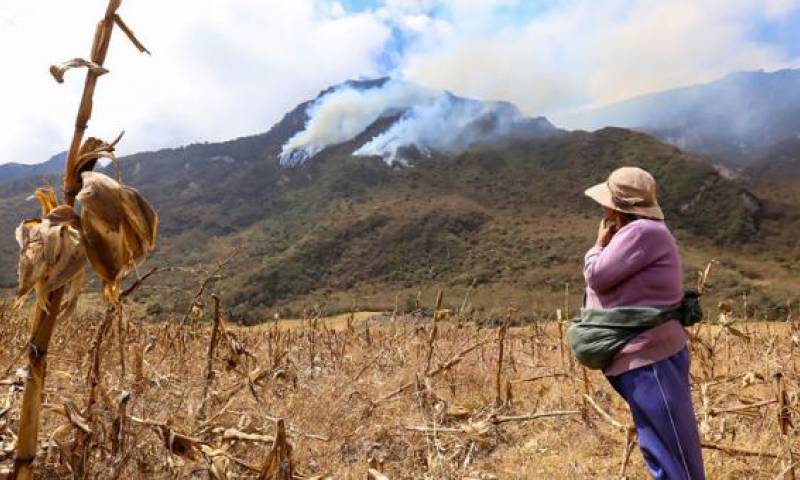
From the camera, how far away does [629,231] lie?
2.31m

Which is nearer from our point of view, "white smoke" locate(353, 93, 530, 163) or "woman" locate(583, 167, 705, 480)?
"woman" locate(583, 167, 705, 480)

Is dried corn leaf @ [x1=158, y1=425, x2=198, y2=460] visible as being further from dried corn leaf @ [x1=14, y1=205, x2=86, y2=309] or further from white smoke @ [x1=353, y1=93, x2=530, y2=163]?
white smoke @ [x1=353, y1=93, x2=530, y2=163]

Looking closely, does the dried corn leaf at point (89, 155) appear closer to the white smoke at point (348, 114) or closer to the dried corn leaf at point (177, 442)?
the dried corn leaf at point (177, 442)

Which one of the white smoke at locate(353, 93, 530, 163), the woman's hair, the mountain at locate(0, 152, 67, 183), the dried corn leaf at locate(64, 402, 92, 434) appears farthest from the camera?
the mountain at locate(0, 152, 67, 183)

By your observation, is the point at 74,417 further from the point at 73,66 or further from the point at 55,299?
the point at 73,66

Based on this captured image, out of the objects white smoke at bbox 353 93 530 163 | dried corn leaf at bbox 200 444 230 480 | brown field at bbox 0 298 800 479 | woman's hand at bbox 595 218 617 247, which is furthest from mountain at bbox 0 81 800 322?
dried corn leaf at bbox 200 444 230 480

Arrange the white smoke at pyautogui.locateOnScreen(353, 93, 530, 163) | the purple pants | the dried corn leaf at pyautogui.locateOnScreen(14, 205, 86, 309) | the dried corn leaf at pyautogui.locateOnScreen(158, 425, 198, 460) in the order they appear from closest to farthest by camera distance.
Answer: the dried corn leaf at pyautogui.locateOnScreen(14, 205, 86, 309)
the dried corn leaf at pyautogui.locateOnScreen(158, 425, 198, 460)
the purple pants
the white smoke at pyautogui.locateOnScreen(353, 93, 530, 163)

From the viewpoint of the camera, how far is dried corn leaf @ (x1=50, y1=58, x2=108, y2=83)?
91 cm

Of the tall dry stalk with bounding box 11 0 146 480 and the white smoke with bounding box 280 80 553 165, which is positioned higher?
the white smoke with bounding box 280 80 553 165

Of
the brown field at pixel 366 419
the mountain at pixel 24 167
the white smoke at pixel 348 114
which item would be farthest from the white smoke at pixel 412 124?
the brown field at pixel 366 419

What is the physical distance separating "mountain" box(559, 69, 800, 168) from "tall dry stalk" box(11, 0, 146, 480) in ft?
365

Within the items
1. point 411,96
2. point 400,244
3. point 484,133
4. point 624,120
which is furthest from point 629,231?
point 624,120

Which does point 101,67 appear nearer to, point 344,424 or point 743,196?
point 344,424

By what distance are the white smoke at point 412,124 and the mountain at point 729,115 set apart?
113ft
